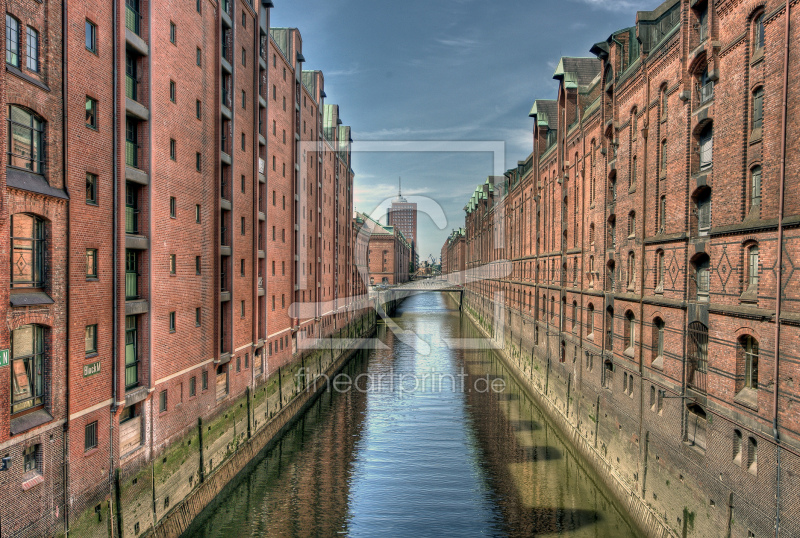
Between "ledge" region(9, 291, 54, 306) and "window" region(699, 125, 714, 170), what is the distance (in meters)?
14.9

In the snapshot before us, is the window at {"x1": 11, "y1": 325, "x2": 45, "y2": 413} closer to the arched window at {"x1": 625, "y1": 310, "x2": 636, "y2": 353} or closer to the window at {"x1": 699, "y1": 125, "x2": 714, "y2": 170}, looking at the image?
the window at {"x1": 699, "y1": 125, "x2": 714, "y2": 170}

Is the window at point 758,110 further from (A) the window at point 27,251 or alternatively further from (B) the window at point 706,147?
(A) the window at point 27,251

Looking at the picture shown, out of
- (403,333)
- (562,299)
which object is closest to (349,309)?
(403,333)

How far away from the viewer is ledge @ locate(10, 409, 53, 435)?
962 cm

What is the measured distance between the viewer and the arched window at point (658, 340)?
1558 cm

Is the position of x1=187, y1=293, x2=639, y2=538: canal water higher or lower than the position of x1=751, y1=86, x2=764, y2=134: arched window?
lower

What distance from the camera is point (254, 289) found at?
78.6 ft

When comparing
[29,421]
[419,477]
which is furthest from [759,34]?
[419,477]

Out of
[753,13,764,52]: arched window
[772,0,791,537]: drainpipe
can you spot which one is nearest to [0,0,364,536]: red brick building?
[772,0,791,537]: drainpipe

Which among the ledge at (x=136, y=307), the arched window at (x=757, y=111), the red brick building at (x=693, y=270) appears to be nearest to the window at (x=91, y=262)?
the ledge at (x=136, y=307)

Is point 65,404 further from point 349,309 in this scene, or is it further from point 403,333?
point 403,333

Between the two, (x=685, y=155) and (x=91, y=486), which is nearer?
(x=91, y=486)

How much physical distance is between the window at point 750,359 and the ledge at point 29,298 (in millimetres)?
13762

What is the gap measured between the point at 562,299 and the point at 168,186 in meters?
19.1
